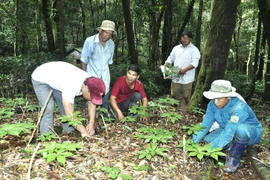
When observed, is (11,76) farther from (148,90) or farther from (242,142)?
(242,142)

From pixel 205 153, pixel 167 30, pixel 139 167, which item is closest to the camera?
pixel 205 153

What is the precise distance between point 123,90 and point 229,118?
99.1 inches

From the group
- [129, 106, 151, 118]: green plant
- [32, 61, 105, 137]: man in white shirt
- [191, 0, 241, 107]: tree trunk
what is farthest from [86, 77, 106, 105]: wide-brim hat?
[191, 0, 241, 107]: tree trunk

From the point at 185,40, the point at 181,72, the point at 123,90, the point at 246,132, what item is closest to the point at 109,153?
the point at 246,132

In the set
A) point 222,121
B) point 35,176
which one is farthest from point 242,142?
point 35,176

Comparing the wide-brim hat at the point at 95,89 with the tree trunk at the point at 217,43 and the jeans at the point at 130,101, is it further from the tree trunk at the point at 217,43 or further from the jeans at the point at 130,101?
the tree trunk at the point at 217,43

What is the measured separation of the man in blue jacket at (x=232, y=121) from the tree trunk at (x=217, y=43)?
254 cm

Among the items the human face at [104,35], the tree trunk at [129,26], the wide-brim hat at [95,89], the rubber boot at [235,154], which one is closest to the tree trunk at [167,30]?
the tree trunk at [129,26]

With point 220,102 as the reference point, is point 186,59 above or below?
above

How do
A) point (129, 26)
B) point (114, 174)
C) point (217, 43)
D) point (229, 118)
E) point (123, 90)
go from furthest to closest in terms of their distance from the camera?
1. point (129, 26)
2. point (217, 43)
3. point (123, 90)
4. point (229, 118)
5. point (114, 174)

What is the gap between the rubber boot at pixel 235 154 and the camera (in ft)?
13.1

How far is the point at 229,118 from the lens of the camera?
4180mm

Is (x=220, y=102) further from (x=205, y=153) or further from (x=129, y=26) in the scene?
(x=129, y=26)

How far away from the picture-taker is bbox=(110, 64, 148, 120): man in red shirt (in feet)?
18.2
